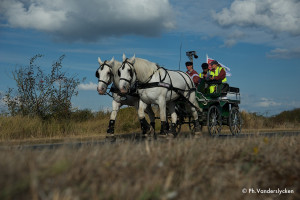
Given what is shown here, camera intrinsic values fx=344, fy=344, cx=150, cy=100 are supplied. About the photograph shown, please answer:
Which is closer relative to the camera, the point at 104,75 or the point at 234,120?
the point at 104,75

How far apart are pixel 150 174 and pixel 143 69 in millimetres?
6821

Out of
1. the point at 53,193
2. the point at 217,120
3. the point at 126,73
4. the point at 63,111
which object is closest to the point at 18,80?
the point at 63,111

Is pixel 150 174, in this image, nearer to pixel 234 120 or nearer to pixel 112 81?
pixel 112 81

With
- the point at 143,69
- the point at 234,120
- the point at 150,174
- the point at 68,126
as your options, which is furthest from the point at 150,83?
the point at 150,174

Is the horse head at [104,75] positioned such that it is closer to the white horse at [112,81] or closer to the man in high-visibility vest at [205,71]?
the white horse at [112,81]

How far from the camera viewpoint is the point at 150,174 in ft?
12.8

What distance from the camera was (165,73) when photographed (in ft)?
35.7

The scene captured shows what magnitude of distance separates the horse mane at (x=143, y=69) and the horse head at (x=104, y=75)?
84 cm

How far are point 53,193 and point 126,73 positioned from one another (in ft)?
23.0

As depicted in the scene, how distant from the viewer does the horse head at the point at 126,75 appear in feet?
32.1

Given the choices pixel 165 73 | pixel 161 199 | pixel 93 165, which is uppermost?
pixel 165 73

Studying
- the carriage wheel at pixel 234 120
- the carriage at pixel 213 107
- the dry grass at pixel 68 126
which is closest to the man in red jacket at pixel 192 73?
the carriage at pixel 213 107

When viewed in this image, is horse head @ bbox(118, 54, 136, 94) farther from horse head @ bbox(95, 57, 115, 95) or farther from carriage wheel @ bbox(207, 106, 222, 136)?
carriage wheel @ bbox(207, 106, 222, 136)

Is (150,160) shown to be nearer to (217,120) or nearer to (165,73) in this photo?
(165,73)
